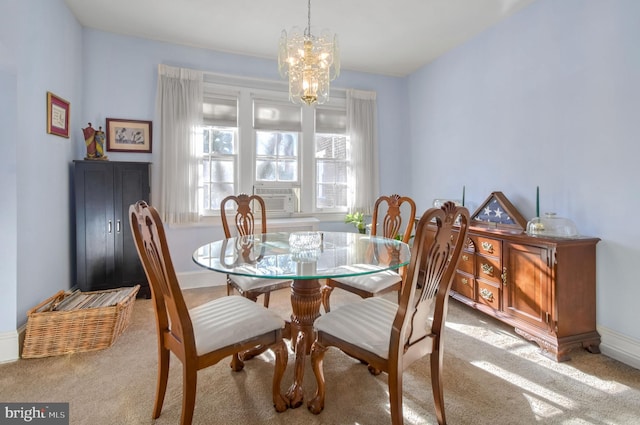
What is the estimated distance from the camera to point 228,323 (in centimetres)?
150

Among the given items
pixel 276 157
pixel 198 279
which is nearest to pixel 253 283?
pixel 198 279

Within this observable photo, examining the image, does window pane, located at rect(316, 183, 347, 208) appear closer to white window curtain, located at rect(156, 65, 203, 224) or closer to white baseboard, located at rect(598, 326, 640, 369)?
white window curtain, located at rect(156, 65, 203, 224)

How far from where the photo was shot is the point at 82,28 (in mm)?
3221

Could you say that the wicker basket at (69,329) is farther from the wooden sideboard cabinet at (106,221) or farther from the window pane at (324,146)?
the window pane at (324,146)

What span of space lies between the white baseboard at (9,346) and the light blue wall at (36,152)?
0.05m

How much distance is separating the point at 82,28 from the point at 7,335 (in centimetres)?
294

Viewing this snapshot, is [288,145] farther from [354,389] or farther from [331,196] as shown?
[354,389]

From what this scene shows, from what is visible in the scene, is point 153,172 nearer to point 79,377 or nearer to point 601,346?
point 79,377

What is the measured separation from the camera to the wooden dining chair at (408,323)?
124 cm

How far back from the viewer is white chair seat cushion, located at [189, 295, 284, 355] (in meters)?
1.40

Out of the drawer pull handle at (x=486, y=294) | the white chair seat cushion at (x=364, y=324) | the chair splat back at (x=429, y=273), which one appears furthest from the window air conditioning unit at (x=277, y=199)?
the chair splat back at (x=429, y=273)

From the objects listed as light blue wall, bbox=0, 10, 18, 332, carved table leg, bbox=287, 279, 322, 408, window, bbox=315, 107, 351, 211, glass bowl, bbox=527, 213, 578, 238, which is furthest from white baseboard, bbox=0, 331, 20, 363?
glass bowl, bbox=527, 213, 578, 238

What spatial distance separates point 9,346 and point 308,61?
8.98 feet

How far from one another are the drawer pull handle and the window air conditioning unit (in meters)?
2.35
